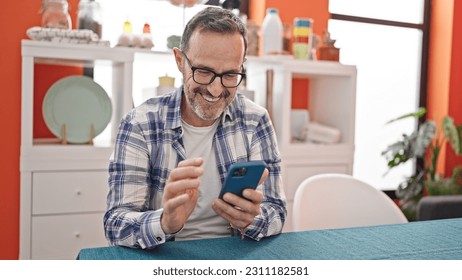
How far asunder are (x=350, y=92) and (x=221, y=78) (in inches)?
56.9

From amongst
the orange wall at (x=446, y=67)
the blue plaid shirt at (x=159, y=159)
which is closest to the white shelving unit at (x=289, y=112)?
the blue plaid shirt at (x=159, y=159)

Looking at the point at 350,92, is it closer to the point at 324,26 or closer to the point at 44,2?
the point at 324,26

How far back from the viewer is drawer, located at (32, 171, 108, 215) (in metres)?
1.82

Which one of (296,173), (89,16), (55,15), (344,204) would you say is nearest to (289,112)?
(296,173)

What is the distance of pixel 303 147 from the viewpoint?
7.37 feet

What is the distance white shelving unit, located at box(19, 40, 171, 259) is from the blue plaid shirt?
830 mm

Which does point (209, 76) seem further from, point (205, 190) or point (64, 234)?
point (64, 234)

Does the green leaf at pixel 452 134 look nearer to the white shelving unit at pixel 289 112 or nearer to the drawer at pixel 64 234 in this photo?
the white shelving unit at pixel 289 112

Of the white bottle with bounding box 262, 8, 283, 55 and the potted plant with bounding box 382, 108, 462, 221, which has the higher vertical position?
the white bottle with bounding box 262, 8, 283, 55

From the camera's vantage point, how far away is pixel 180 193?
82 centimetres

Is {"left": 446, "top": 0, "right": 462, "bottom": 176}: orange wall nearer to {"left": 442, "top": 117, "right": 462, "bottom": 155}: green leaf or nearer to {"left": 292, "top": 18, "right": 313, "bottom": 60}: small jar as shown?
{"left": 442, "top": 117, "right": 462, "bottom": 155}: green leaf

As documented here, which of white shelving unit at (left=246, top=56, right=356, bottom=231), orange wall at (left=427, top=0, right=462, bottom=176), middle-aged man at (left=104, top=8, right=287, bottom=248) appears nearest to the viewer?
middle-aged man at (left=104, top=8, right=287, bottom=248)

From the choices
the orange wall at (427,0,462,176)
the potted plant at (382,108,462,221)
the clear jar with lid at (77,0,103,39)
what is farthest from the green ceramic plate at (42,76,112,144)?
the orange wall at (427,0,462,176)

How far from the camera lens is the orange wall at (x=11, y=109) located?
202 cm
